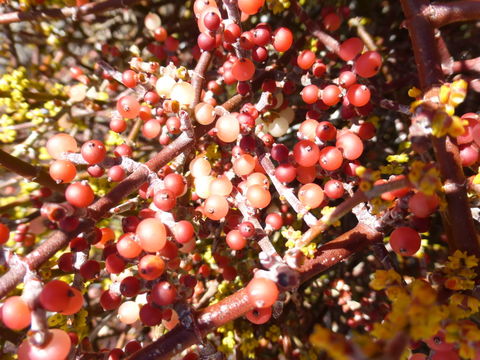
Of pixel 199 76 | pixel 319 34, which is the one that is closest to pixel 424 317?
pixel 199 76

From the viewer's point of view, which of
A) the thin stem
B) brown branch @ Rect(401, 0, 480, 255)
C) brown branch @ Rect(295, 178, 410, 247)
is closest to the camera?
brown branch @ Rect(295, 178, 410, 247)

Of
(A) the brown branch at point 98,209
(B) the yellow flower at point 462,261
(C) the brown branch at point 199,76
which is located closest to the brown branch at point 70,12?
(C) the brown branch at point 199,76

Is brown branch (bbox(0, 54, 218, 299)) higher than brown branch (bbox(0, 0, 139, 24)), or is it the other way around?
brown branch (bbox(0, 0, 139, 24))

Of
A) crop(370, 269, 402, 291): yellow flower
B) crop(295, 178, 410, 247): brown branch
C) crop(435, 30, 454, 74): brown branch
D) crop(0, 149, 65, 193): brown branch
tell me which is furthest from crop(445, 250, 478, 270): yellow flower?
crop(0, 149, 65, 193): brown branch

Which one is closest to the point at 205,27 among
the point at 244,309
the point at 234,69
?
the point at 234,69

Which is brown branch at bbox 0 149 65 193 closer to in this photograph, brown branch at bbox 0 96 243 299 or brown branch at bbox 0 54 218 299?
brown branch at bbox 0 54 218 299

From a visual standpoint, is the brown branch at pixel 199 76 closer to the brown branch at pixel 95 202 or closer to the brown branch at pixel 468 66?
the brown branch at pixel 95 202
